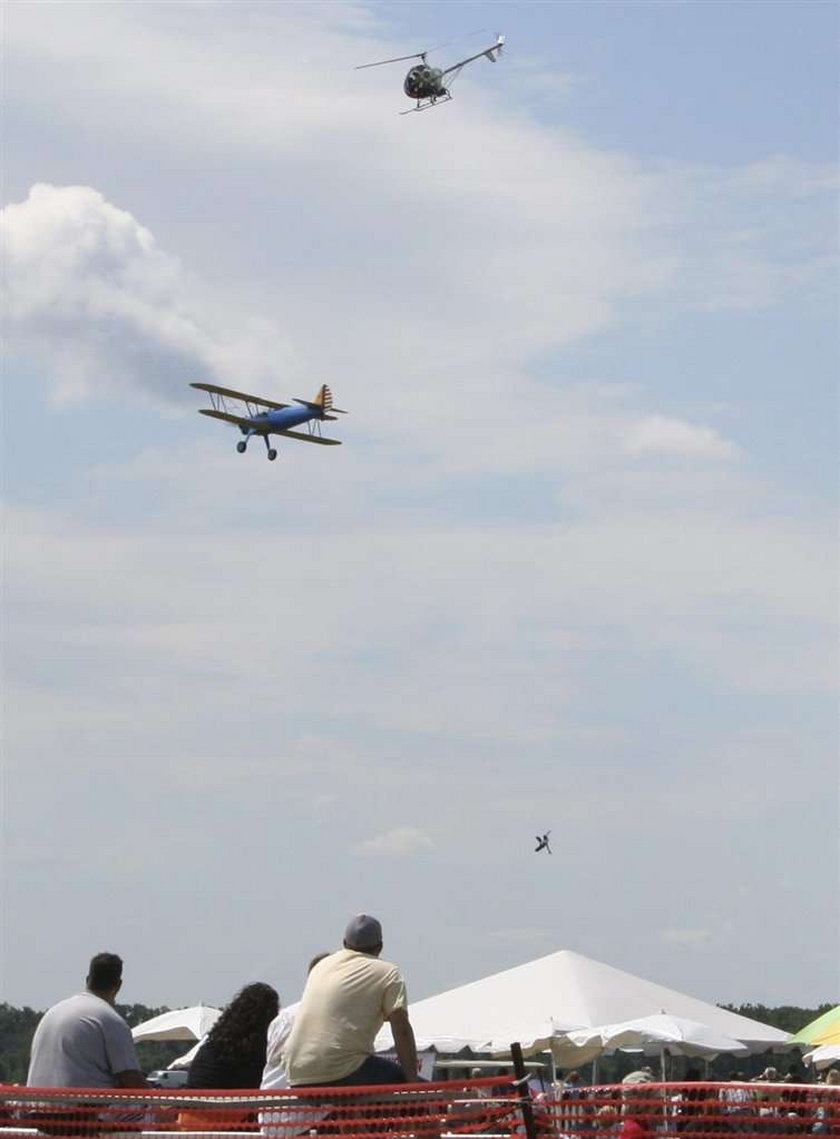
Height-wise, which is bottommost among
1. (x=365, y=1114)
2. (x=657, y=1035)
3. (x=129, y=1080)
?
(x=365, y=1114)

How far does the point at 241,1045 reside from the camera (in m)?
9.64

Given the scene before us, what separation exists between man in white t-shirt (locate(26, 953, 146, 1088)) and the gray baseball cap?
1364 mm

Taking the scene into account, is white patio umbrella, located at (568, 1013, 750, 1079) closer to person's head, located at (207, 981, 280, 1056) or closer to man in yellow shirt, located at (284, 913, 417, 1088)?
person's head, located at (207, 981, 280, 1056)

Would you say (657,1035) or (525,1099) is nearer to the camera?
(525,1099)

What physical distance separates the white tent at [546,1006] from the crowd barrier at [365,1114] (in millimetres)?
17964

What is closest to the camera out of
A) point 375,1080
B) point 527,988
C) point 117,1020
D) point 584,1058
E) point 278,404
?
point 375,1080

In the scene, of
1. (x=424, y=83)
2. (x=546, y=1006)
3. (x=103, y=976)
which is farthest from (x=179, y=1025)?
(x=103, y=976)

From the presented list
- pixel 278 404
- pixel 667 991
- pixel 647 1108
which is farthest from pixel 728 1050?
pixel 278 404

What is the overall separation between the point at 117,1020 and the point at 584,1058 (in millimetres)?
22034

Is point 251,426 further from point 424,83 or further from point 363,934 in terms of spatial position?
point 363,934

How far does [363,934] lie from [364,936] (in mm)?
10

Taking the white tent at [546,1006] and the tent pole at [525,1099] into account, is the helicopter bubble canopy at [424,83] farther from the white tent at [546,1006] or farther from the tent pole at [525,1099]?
the tent pole at [525,1099]

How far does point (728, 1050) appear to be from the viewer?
29.4 m

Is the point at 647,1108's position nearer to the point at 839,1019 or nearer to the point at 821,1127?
the point at 821,1127
